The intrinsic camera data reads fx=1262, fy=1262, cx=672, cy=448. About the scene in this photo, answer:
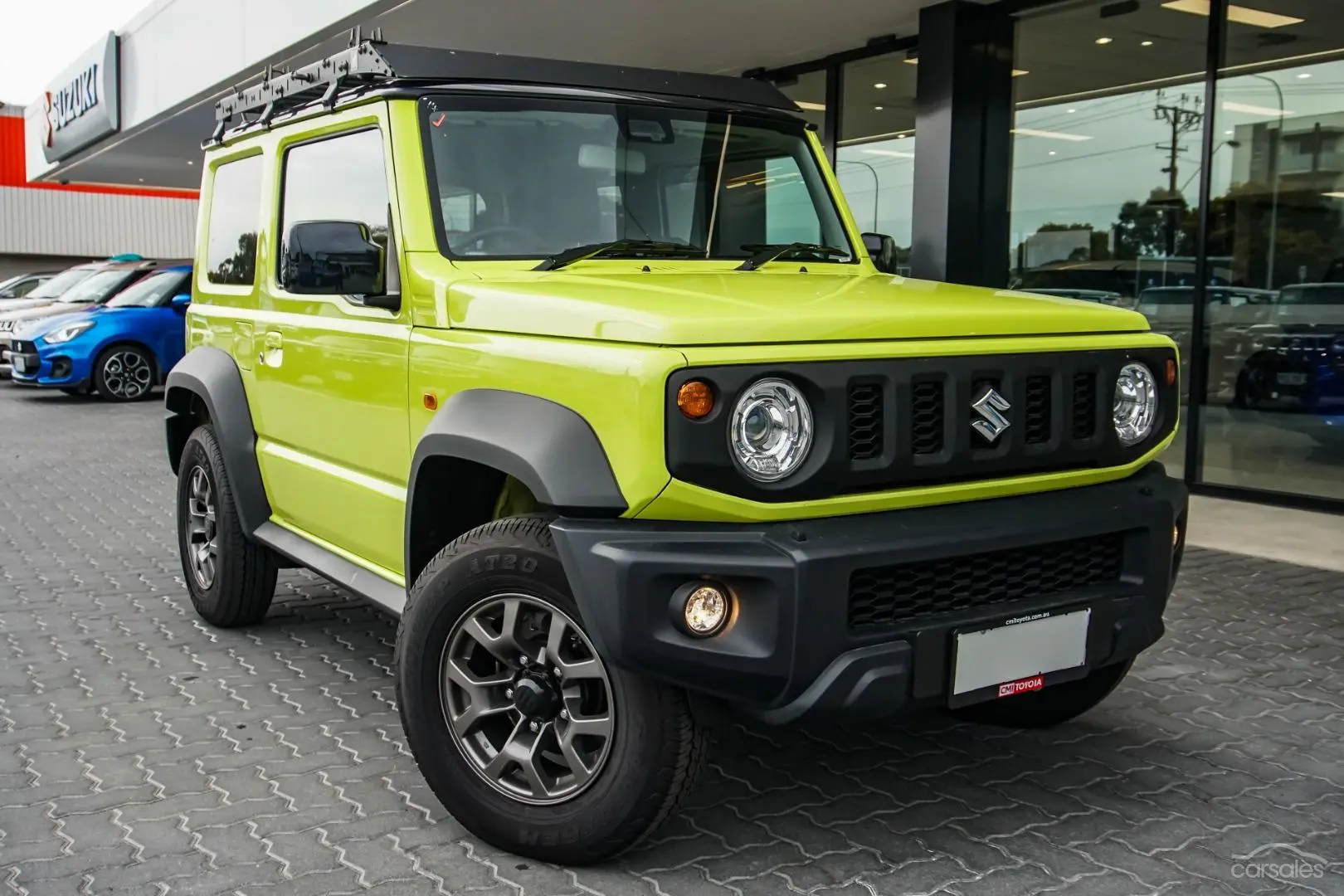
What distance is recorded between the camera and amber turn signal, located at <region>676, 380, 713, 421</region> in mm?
2643

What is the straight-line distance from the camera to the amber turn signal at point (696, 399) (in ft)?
8.67

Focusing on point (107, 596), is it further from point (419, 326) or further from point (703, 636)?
point (703, 636)

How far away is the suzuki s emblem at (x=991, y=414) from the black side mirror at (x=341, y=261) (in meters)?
1.63

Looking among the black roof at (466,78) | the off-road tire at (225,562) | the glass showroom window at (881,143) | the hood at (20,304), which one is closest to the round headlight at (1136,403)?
the black roof at (466,78)

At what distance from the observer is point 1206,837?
3197 mm

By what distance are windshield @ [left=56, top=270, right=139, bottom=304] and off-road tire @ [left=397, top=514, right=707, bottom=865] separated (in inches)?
578

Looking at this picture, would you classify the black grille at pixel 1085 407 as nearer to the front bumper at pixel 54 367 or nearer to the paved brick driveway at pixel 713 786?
the paved brick driveway at pixel 713 786

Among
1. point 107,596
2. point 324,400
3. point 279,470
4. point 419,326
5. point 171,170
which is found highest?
point 171,170

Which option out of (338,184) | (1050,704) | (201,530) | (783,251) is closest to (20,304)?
(201,530)

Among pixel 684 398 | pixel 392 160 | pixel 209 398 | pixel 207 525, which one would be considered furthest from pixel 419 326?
pixel 207 525

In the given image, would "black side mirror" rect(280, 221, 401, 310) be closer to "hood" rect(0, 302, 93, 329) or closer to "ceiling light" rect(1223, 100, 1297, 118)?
"ceiling light" rect(1223, 100, 1297, 118)

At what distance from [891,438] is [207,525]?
336 cm

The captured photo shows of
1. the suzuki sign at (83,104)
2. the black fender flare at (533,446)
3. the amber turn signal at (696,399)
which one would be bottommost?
the black fender flare at (533,446)

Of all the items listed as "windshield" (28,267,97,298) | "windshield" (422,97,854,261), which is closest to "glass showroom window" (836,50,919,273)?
"windshield" (422,97,854,261)
